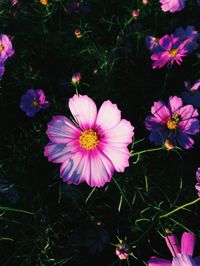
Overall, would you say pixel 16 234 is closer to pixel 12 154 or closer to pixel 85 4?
pixel 12 154

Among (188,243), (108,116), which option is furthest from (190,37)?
(188,243)

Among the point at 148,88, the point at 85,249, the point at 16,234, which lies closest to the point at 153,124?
the point at 148,88

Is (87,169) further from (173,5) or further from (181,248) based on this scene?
(173,5)

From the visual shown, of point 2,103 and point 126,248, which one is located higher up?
point 2,103

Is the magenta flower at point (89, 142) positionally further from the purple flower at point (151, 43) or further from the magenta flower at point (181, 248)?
the purple flower at point (151, 43)

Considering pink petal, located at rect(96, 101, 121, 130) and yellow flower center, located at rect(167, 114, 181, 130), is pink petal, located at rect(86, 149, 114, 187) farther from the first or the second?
yellow flower center, located at rect(167, 114, 181, 130)

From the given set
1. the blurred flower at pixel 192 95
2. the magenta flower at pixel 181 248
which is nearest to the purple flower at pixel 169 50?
the blurred flower at pixel 192 95
